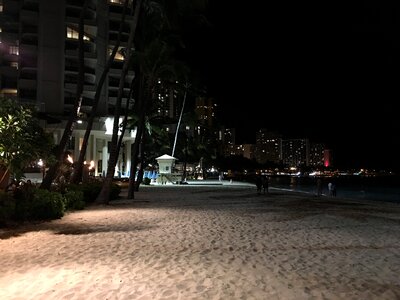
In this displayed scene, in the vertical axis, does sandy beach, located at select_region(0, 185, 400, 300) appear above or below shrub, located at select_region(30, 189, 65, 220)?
below

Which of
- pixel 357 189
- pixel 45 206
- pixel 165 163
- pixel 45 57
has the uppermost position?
pixel 45 57

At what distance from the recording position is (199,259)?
30.8ft

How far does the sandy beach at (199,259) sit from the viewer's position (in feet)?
22.7

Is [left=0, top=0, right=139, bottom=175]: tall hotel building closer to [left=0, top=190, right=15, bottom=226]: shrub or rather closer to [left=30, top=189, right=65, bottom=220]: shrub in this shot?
[left=30, top=189, right=65, bottom=220]: shrub

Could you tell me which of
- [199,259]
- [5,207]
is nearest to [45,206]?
[5,207]

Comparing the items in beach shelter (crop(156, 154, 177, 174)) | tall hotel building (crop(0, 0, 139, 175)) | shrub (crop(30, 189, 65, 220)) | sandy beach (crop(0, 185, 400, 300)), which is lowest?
sandy beach (crop(0, 185, 400, 300))

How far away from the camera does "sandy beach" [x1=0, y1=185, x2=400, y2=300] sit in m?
6.93

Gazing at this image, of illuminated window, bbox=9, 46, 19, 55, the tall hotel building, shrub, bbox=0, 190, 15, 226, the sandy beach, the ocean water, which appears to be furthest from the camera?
illuminated window, bbox=9, 46, 19, 55

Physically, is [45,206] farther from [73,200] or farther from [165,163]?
[165,163]

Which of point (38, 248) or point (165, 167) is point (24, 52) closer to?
point (165, 167)

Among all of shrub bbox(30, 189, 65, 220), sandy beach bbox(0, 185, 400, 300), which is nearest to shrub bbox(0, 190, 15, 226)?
sandy beach bbox(0, 185, 400, 300)

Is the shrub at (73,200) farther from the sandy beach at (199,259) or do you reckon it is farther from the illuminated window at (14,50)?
the illuminated window at (14,50)

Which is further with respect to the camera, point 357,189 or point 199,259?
point 357,189

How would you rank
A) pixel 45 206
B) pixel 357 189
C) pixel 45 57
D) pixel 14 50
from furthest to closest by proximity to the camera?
pixel 357 189 < pixel 14 50 < pixel 45 57 < pixel 45 206
